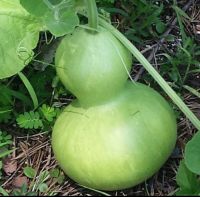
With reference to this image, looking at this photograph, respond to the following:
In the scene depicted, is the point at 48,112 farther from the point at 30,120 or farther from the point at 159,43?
the point at 159,43

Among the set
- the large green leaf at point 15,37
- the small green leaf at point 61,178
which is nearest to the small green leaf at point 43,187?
the small green leaf at point 61,178

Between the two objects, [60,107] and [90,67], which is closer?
[90,67]

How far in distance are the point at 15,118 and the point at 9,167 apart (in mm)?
175

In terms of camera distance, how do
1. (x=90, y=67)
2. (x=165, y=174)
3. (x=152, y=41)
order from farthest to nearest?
1. (x=152, y=41)
2. (x=165, y=174)
3. (x=90, y=67)

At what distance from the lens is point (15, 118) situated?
85.2 inches

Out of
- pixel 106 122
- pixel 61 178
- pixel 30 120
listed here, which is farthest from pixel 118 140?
pixel 30 120

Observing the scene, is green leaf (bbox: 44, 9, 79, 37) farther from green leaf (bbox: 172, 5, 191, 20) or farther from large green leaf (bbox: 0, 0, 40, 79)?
green leaf (bbox: 172, 5, 191, 20)

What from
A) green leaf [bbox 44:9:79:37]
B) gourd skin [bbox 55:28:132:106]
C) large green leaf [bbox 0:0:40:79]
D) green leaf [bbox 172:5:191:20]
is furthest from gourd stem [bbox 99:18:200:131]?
green leaf [bbox 172:5:191:20]

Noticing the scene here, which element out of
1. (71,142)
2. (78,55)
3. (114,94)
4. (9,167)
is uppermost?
(78,55)

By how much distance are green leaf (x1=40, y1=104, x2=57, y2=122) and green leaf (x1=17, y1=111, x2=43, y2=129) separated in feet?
0.08

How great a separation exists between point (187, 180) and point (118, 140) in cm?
21

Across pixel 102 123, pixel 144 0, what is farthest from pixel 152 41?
pixel 102 123

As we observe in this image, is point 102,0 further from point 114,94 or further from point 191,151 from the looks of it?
point 191,151

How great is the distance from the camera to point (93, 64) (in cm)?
175
